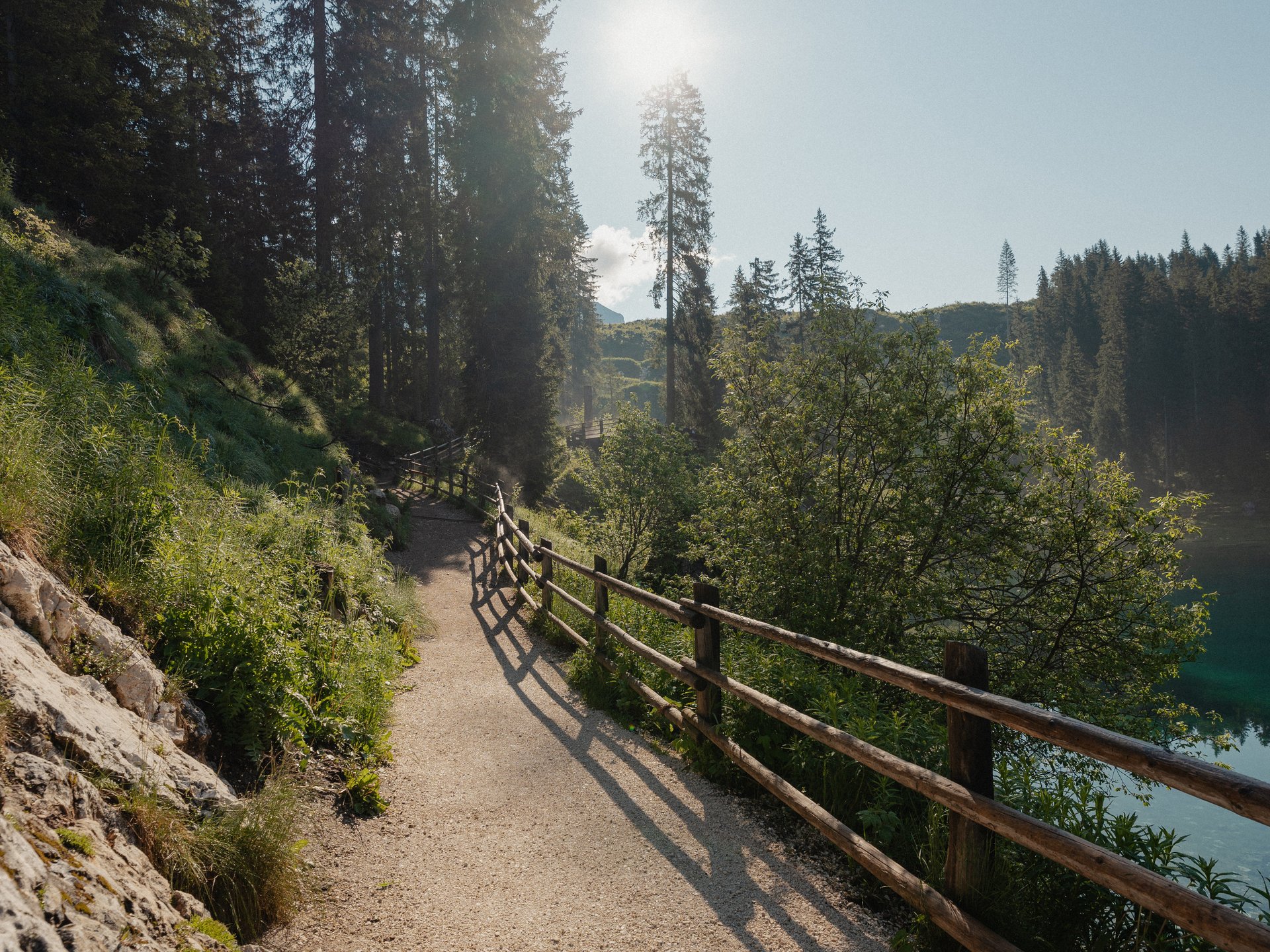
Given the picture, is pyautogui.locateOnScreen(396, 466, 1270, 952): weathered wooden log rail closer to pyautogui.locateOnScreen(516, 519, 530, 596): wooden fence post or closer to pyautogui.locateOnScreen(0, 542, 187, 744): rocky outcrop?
pyautogui.locateOnScreen(0, 542, 187, 744): rocky outcrop

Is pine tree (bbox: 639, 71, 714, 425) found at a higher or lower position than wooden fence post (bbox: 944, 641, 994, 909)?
higher

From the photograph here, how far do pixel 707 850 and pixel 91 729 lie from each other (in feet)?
10.9

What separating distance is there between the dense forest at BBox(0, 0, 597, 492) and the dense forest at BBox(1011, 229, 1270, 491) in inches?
1832

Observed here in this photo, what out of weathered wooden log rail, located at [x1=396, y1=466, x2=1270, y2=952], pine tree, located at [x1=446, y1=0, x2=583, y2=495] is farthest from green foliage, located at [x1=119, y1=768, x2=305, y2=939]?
pine tree, located at [x1=446, y1=0, x2=583, y2=495]

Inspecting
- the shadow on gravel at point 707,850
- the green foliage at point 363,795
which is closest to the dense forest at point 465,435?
the green foliage at point 363,795

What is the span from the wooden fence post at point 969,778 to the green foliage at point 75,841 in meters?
3.35

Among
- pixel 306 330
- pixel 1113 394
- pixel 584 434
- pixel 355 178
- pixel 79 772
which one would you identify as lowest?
pixel 79 772

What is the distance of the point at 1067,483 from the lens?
300 inches

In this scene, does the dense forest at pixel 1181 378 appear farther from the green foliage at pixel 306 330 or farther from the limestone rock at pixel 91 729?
the limestone rock at pixel 91 729

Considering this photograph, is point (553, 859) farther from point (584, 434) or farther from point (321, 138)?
point (584, 434)

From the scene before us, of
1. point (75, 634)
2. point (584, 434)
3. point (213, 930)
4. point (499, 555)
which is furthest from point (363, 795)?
point (584, 434)

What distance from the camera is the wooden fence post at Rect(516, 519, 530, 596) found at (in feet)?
39.0

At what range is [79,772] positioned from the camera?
2613 millimetres

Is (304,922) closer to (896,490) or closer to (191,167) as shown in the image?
(896,490)
